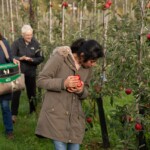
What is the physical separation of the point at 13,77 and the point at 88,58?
2.59 meters

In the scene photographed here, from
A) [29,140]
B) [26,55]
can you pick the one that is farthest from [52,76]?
[26,55]

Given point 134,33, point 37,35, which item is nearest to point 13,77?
point 134,33

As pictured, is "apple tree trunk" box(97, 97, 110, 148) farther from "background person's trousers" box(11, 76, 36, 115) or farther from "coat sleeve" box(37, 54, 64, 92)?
"coat sleeve" box(37, 54, 64, 92)

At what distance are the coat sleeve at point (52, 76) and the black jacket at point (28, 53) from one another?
3536mm

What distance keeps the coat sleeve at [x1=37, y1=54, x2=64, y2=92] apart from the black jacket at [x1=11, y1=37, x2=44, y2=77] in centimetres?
354

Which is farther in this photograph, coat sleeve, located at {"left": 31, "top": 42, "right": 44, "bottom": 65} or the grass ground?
coat sleeve, located at {"left": 31, "top": 42, "right": 44, "bottom": 65}

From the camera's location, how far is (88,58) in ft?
11.0

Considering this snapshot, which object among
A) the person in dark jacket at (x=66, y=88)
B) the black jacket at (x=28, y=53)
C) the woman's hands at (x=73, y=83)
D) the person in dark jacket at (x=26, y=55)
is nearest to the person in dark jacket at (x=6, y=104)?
the person in dark jacket at (x=26, y=55)

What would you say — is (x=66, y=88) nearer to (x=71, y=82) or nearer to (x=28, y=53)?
(x=71, y=82)

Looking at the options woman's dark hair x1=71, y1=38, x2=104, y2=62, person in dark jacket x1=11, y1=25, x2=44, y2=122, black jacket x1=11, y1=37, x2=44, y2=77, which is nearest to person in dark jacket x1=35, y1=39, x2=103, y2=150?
woman's dark hair x1=71, y1=38, x2=104, y2=62

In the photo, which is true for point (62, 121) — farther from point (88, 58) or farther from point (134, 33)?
point (134, 33)

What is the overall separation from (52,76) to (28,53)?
363 centimetres

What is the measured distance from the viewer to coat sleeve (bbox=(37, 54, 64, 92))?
3369mm

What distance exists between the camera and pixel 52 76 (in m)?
3.44
